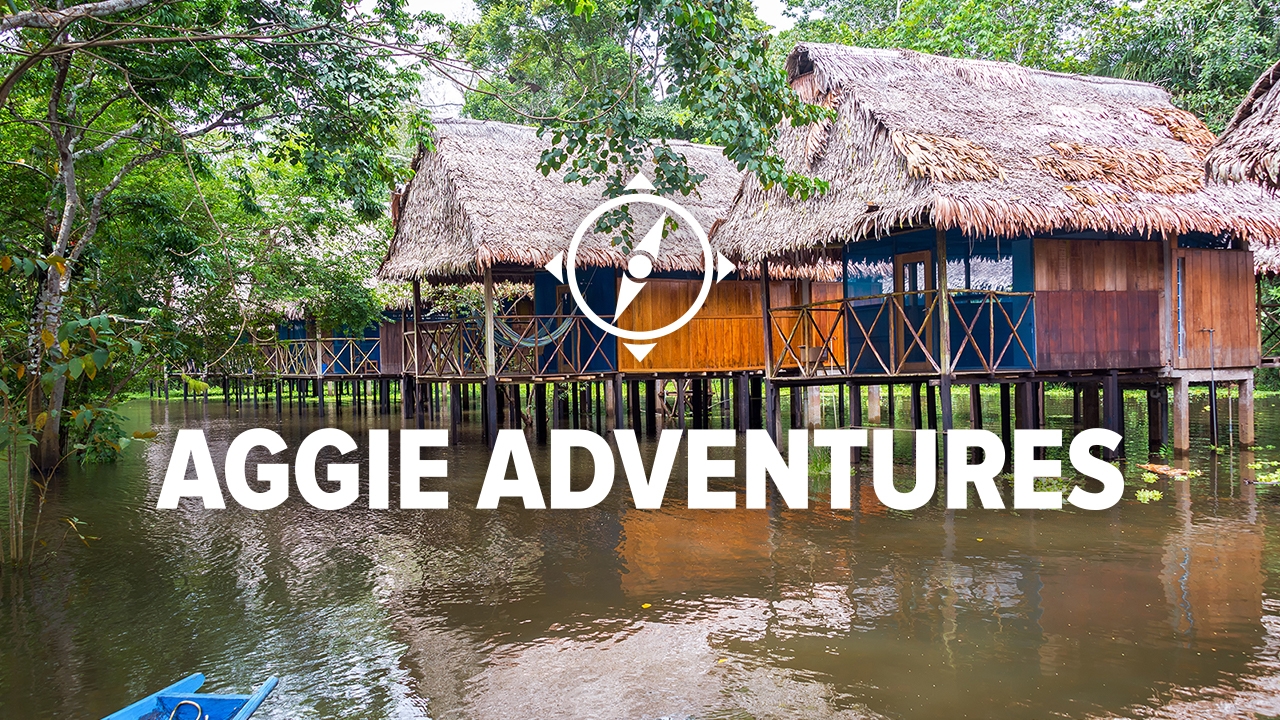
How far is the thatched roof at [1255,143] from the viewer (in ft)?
22.5

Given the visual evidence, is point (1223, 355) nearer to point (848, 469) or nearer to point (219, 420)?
point (848, 469)

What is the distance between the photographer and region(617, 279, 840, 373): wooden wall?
13.9 m

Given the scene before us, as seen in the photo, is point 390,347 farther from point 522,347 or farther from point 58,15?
point 58,15

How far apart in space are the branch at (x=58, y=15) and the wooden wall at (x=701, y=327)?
9798mm

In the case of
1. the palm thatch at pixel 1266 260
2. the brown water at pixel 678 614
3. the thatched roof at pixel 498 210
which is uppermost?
the thatched roof at pixel 498 210

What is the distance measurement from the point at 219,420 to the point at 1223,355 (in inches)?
742

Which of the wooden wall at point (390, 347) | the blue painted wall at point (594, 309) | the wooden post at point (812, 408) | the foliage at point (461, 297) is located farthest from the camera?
the wooden wall at point (390, 347)

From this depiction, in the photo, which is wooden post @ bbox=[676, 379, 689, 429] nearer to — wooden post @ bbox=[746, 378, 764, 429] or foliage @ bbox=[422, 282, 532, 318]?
wooden post @ bbox=[746, 378, 764, 429]

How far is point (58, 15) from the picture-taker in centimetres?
393

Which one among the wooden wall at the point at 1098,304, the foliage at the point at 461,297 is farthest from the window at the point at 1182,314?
the foliage at the point at 461,297

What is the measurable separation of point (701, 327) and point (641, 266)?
154 centimetres

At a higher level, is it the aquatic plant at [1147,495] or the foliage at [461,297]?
the foliage at [461,297]

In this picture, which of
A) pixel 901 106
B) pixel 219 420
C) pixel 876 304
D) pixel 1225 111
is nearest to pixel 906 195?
pixel 901 106

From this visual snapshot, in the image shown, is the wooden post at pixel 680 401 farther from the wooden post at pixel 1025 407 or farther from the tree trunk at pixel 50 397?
the tree trunk at pixel 50 397
